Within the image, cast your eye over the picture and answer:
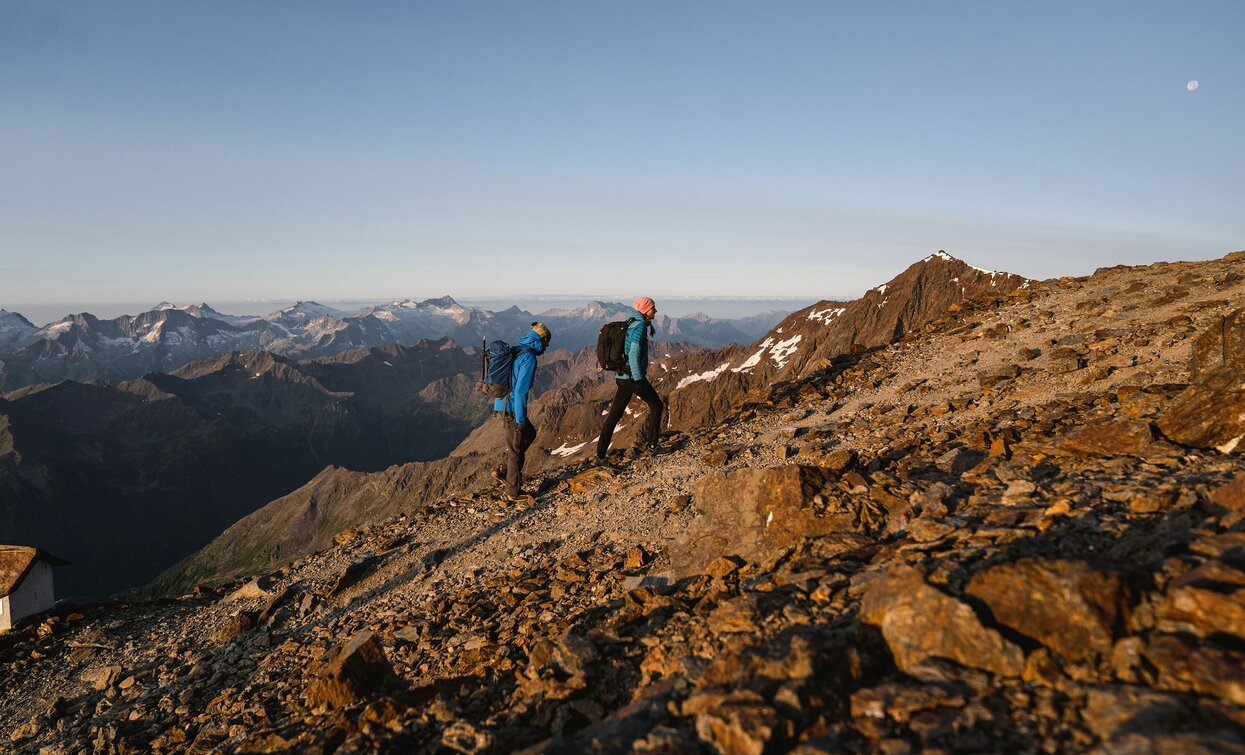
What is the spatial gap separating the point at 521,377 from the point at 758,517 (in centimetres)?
642

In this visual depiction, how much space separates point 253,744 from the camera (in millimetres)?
6562

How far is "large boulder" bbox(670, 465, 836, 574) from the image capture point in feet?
28.4

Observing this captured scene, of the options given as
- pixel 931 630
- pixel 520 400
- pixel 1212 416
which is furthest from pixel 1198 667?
pixel 520 400

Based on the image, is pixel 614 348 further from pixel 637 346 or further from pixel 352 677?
pixel 352 677

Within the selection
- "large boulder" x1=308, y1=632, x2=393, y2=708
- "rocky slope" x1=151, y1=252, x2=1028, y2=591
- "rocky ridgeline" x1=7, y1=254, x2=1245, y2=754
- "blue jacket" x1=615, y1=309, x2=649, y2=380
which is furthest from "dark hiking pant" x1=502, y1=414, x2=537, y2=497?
"rocky slope" x1=151, y1=252, x2=1028, y2=591

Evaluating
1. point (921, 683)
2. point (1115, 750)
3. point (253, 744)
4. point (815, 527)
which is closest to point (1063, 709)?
point (1115, 750)

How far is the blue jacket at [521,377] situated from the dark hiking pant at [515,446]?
0.18 metres

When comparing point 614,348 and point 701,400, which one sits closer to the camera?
point 614,348

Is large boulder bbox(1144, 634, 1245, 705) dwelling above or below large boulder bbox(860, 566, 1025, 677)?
above

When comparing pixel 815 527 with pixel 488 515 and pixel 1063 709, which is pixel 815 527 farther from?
pixel 488 515

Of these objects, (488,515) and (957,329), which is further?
(957,329)

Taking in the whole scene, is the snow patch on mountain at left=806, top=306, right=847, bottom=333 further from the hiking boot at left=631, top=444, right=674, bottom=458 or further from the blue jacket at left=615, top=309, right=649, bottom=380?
the blue jacket at left=615, top=309, right=649, bottom=380

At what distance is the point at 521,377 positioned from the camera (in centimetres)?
1338

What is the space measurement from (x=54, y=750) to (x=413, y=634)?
189 inches
